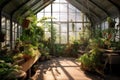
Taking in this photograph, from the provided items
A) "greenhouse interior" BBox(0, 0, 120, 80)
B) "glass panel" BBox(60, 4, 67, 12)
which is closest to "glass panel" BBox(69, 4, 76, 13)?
"greenhouse interior" BBox(0, 0, 120, 80)

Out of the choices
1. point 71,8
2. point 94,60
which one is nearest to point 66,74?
point 94,60

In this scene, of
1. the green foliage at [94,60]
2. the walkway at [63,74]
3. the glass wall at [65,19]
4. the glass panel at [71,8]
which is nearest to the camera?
the walkway at [63,74]

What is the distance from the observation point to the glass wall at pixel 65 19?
59.9ft

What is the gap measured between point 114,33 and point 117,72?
2502 mm

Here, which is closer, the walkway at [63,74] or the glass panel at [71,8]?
the walkway at [63,74]

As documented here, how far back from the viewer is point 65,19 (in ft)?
60.6

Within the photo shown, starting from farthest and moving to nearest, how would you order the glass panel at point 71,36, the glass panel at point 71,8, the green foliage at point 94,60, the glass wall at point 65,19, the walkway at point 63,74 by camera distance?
the glass panel at point 71,8
the glass wall at point 65,19
the glass panel at point 71,36
the green foliage at point 94,60
the walkway at point 63,74

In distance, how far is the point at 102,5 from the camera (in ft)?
43.1

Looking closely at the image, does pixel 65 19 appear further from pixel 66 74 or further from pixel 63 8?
pixel 66 74

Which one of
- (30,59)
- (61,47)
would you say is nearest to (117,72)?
(30,59)

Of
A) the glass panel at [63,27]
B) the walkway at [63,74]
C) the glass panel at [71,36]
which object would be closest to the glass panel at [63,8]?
the glass panel at [63,27]

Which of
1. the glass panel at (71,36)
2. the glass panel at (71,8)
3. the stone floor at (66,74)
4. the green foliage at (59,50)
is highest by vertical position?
the glass panel at (71,8)

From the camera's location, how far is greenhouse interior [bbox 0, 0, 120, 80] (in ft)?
24.1

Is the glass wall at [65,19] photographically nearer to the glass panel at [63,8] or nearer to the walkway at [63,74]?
the glass panel at [63,8]
